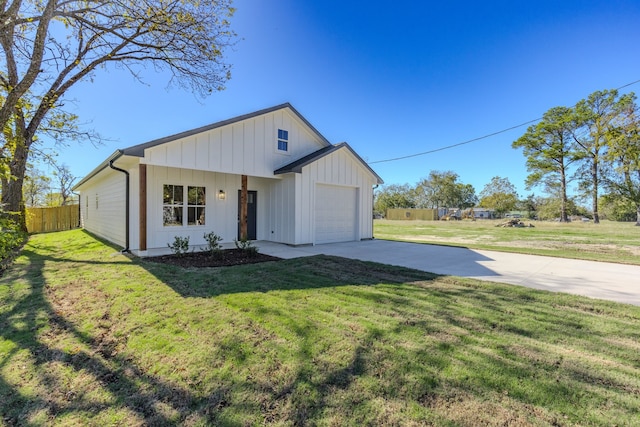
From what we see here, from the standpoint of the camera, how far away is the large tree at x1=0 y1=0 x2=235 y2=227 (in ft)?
23.9

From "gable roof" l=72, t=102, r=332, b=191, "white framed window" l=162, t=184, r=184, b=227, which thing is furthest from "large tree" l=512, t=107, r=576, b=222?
"white framed window" l=162, t=184, r=184, b=227

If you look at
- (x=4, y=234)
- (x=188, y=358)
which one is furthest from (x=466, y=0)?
(x=4, y=234)

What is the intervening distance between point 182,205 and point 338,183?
229 inches

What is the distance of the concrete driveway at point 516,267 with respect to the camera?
16.9ft

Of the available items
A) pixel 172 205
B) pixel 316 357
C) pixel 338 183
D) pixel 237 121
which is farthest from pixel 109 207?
pixel 316 357

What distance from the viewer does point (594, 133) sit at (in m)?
27.3

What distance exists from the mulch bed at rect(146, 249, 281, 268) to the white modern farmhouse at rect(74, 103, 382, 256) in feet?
3.85

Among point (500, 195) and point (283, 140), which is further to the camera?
point (500, 195)

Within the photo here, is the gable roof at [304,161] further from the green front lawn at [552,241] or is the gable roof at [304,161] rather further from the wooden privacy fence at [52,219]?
the wooden privacy fence at [52,219]

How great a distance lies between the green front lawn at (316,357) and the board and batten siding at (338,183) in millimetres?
5756

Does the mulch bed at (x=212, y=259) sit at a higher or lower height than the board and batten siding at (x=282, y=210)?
lower

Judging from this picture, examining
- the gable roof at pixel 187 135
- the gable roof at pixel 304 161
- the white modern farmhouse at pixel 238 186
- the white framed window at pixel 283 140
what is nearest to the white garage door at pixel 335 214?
the white modern farmhouse at pixel 238 186

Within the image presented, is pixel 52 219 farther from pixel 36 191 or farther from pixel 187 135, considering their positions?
pixel 187 135

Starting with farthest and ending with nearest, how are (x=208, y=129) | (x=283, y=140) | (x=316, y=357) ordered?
1. (x=283, y=140)
2. (x=208, y=129)
3. (x=316, y=357)
